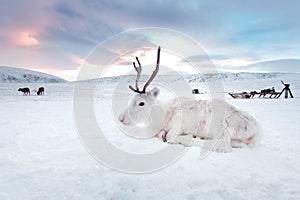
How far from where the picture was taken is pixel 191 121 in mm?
5461

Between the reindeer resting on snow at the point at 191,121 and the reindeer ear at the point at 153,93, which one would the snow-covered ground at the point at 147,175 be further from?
the reindeer ear at the point at 153,93

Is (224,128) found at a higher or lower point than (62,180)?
higher

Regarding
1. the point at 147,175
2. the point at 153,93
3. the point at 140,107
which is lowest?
the point at 147,175

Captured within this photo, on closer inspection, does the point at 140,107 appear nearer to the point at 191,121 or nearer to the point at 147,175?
the point at 191,121

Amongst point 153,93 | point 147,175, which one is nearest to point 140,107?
point 153,93

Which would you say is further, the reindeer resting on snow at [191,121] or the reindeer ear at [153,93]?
the reindeer ear at [153,93]

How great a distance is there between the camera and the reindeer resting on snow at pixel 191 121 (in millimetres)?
5016

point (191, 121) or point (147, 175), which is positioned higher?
point (191, 121)

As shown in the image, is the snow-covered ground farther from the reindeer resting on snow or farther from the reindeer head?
the reindeer head

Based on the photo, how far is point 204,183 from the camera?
10.1ft

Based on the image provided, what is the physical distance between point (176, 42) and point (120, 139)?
3420mm

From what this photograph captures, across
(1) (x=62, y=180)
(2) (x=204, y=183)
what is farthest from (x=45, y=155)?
(2) (x=204, y=183)

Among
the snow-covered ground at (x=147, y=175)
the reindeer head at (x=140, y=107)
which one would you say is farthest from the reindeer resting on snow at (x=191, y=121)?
the snow-covered ground at (x=147, y=175)

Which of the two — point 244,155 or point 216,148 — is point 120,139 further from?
point 244,155
